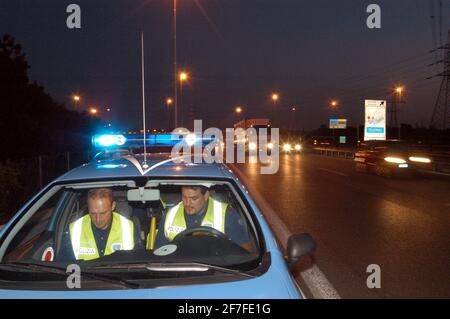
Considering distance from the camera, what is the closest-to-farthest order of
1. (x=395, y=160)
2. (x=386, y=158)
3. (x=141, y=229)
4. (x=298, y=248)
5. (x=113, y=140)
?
(x=298, y=248) < (x=141, y=229) < (x=113, y=140) < (x=395, y=160) < (x=386, y=158)

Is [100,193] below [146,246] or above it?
above

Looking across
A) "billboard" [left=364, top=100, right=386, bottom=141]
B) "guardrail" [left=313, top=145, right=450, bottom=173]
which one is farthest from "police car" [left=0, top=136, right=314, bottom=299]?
"billboard" [left=364, top=100, right=386, bottom=141]

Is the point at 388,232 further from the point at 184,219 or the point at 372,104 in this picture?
the point at 372,104

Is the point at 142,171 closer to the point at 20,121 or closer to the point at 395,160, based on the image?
the point at 395,160

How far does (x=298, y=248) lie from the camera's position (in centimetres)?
375

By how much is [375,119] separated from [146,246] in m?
51.3

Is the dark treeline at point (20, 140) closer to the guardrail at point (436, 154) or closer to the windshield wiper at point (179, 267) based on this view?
the windshield wiper at point (179, 267)

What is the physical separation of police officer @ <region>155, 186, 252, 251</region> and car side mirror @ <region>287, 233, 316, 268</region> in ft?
2.30

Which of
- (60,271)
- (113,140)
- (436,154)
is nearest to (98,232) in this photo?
(60,271)

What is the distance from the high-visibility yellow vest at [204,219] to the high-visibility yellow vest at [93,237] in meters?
0.33

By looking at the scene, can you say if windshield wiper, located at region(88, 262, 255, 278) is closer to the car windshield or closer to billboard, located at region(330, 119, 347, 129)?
the car windshield

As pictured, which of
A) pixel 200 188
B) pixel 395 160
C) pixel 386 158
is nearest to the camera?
pixel 200 188

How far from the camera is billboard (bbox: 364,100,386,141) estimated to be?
5300 centimetres
